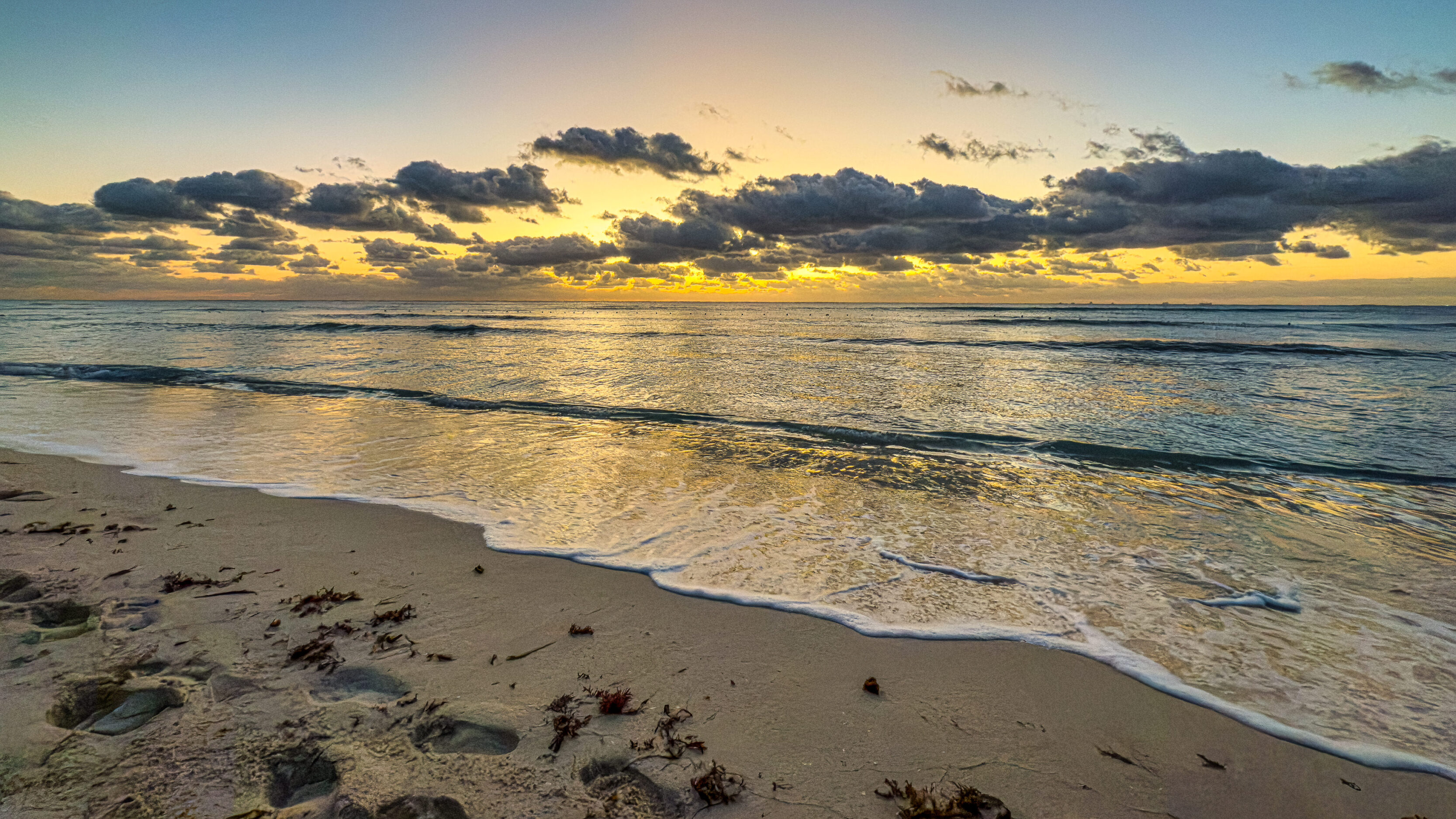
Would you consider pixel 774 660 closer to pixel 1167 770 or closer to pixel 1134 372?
pixel 1167 770

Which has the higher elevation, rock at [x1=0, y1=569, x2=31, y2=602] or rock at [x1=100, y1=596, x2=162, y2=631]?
rock at [x1=0, y1=569, x2=31, y2=602]

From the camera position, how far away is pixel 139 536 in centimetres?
530

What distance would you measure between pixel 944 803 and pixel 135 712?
12.2 feet

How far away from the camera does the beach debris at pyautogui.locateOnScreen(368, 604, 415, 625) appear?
3.89 m

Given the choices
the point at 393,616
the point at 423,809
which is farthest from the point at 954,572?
the point at 393,616

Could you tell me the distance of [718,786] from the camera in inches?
99.5

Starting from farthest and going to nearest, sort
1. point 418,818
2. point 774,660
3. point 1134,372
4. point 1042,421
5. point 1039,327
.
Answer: point 1039,327 → point 1134,372 → point 1042,421 → point 774,660 → point 418,818

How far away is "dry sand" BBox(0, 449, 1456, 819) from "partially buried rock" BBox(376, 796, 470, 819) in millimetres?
10

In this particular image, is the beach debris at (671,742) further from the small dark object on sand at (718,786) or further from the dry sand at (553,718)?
the small dark object on sand at (718,786)

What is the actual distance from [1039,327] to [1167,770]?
172 ft

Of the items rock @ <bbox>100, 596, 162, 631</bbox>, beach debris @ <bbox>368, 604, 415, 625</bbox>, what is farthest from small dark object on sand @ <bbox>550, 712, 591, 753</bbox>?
rock @ <bbox>100, 596, 162, 631</bbox>

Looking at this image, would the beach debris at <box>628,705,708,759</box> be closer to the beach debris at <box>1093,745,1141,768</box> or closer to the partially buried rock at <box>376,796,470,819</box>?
the partially buried rock at <box>376,796,470,819</box>

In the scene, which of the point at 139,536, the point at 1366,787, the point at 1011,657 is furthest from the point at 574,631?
the point at 139,536

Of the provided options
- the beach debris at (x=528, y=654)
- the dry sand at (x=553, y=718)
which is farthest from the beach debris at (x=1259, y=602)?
the beach debris at (x=528, y=654)
